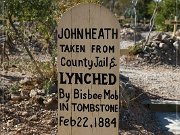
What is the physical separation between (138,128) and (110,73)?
135 inches

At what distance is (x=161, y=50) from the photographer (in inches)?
564

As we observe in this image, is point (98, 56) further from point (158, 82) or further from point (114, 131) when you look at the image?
point (158, 82)

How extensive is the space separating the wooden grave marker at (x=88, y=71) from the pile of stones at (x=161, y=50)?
10817 millimetres

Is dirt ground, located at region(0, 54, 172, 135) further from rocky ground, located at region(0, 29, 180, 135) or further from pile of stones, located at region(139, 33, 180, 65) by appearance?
pile of stones, located at region(139, 33, 180, 65)

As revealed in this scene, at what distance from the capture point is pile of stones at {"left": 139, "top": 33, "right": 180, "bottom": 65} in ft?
46.1

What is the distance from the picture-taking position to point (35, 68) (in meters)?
7.48

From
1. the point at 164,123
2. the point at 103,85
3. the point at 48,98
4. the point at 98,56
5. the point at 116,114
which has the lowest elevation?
the point at 164,123

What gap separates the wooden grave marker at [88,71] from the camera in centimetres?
312

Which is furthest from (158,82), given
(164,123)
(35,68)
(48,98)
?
(48,98)

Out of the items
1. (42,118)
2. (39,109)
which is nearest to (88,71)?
(42,118)

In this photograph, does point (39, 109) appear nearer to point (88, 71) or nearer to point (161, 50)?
point (88, 71)

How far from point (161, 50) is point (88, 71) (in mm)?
11390

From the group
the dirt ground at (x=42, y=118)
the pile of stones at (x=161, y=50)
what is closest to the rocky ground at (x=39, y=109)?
the dirt ground at (x=42, y=118)

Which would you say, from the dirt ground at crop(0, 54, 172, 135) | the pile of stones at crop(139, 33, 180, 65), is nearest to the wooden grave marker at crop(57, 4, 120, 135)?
the dirt ground at crop(0, 54, 172, 135)
